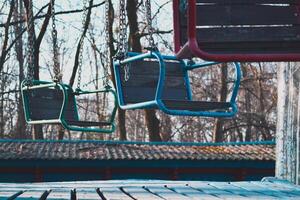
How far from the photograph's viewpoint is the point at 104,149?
11.4 metres

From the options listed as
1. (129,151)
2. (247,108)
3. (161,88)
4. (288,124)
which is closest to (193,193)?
(161,88)

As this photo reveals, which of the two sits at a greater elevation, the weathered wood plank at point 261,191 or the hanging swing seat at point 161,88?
the hanging swing seat at point 161,88

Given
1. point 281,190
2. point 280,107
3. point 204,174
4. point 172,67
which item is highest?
point 172,67

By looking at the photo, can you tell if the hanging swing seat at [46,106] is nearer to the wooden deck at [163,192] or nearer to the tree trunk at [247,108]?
the wooden deck at [163,192]

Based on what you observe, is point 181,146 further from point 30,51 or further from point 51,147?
point 30,51

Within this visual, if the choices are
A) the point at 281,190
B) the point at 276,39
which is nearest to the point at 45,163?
the point at 281,190

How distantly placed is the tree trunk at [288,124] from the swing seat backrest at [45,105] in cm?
179

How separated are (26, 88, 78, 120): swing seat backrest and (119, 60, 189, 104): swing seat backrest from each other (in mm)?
962

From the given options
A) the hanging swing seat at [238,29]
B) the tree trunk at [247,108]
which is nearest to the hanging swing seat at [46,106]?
the hanging swing seat at [238,29]

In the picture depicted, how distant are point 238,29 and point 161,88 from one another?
1801 mm

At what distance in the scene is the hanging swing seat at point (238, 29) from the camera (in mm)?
2350

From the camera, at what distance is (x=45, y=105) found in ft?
18.8

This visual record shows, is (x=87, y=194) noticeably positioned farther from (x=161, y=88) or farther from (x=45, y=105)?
(x=45, y=105)

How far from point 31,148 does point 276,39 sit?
29.5 ft
